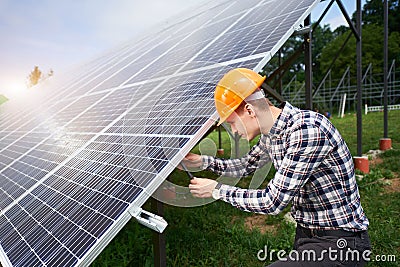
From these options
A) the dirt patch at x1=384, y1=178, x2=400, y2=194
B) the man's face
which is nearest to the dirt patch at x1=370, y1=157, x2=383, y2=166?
the dirt patch at x1=384, y1=178, x2=400, y2=194

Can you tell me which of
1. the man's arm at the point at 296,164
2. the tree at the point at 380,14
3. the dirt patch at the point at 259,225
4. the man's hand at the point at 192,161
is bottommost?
the dirt patch at the point at 259,225

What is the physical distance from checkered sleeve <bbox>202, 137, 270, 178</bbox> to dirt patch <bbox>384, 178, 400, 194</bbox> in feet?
14.8

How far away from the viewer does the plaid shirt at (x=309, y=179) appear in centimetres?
194

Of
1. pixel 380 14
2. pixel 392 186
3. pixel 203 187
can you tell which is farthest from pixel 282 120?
pixel 380 14

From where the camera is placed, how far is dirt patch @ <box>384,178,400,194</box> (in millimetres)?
6070

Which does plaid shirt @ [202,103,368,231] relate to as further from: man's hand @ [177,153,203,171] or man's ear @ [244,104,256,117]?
man's hand @ [177,153,203,171]

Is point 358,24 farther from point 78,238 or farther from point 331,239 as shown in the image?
point 78,238

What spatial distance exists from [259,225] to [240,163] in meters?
2.83

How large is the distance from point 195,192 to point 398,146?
927 cm

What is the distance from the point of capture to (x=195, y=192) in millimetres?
2289

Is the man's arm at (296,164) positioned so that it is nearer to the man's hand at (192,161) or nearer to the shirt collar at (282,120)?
the shirt collar at (282,120)

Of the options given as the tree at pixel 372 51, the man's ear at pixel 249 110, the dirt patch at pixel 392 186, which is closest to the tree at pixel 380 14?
the tree at pixel 372 51

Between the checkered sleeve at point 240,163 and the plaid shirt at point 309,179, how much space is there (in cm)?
40

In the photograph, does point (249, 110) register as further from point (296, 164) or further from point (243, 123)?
point (296, 164)
